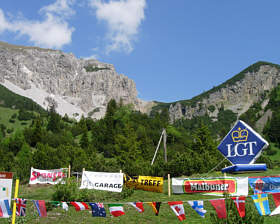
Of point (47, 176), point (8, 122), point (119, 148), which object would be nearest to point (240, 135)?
point (47, 176)

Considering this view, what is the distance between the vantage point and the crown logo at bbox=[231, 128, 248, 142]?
12.7m

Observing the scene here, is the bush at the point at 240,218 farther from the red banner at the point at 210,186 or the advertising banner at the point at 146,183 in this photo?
the advertising banner at the point at 146,183

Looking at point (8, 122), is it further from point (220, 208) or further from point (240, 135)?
point (220, 208)

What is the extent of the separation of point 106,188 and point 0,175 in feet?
34.0

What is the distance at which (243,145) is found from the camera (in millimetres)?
12641

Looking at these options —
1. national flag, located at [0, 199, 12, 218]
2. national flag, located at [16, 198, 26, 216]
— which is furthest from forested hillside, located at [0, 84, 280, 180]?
national flag, located at [0, 199, 12, 218]

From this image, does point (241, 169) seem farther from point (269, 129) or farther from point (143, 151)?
point (269, 129)

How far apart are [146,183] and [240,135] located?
8.25 metres

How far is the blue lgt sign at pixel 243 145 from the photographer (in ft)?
40.0

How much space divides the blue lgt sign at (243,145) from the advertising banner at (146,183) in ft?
20.0

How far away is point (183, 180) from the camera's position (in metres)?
16.6

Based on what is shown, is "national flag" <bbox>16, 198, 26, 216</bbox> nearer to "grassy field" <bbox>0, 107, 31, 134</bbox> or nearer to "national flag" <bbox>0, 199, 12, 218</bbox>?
"national flag" <bbox>0, 199, 12, 218</bbox>

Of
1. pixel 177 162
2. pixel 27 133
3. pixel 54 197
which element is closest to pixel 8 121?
pixel 27 133

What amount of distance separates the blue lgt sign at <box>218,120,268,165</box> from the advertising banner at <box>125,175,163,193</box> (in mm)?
6085
